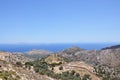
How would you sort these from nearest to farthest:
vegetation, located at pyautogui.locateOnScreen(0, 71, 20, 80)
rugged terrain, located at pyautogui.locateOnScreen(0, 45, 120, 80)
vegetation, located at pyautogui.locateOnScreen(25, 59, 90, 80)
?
vegetation, located at pyautogui.locateOnScreen(0, 71, 20, 80) → rugged terrain, located at pyautogui.locateOnScreen(0, 45, 120, 80) → vegetation, located at pyautogui.locateOnScreen(25, 59, 90, 80)

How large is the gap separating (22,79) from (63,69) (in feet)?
193

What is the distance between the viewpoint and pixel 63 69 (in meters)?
106

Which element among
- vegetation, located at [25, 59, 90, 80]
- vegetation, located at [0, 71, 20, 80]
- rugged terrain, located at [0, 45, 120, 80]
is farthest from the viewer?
vegetation, located at [25, 59, 90, 80]

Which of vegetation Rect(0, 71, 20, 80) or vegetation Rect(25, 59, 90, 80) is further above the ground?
vegetation Rect(0, 71, 20, 80)

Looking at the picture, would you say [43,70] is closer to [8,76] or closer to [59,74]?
[59,74]

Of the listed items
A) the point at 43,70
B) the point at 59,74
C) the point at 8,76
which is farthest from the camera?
the point at 59,74

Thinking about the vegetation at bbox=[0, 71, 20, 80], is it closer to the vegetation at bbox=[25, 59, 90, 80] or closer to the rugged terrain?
the rugged terrain

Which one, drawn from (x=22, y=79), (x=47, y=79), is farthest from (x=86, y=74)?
(x=22, y=79)

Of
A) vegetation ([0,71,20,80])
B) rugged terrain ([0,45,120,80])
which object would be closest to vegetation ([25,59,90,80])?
rugged terrain ([0,45,120,80])

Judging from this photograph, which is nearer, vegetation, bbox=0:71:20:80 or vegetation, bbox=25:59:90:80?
vegetation, bbox=0:71:20:80

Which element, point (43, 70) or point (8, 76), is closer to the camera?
point (8, 76)

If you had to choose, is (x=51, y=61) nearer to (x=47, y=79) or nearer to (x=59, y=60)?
(x=59, y=60)

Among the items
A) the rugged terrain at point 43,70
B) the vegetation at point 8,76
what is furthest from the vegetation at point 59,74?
the vegetation at point 8,76

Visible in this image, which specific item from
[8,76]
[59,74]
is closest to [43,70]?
[59,74]
